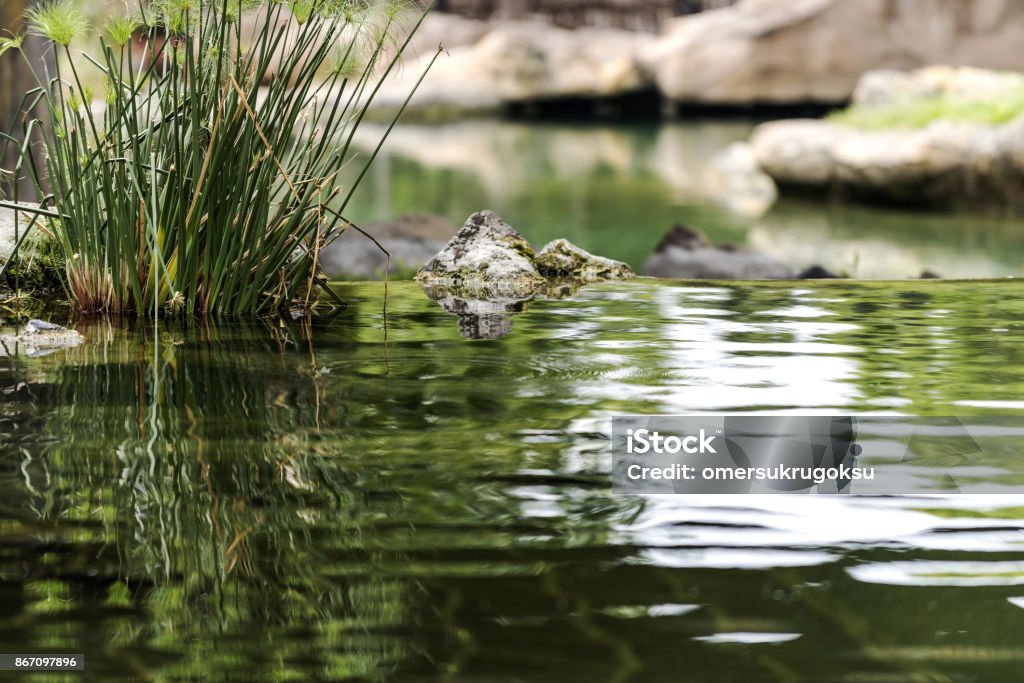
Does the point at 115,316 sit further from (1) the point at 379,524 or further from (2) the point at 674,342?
(1) the point at 379,524

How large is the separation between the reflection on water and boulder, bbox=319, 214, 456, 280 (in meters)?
1.04

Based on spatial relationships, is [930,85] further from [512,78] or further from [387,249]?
[387,249]

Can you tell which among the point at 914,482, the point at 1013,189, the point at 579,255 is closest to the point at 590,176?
the point at 1013,189

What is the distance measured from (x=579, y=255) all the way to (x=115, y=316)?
4.04 ft

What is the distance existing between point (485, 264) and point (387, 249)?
2113mm

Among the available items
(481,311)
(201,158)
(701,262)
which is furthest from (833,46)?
(201,158)

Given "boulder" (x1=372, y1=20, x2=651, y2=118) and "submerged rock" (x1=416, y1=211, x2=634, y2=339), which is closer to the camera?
"submerged rock" (x1=416, y1=211, x2=634, y2=339)

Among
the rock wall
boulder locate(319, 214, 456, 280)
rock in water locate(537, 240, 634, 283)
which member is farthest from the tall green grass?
the rock wall

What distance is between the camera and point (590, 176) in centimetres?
966

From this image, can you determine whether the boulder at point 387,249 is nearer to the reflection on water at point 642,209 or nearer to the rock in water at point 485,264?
the reflection on water at point 642,209

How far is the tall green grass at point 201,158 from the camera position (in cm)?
217

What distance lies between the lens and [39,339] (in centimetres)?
218

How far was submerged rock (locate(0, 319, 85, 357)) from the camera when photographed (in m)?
2.12

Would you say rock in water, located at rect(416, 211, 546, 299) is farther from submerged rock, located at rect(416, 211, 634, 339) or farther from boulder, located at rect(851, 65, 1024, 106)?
boulder, located at rect(851, 65, 1024, 106)
